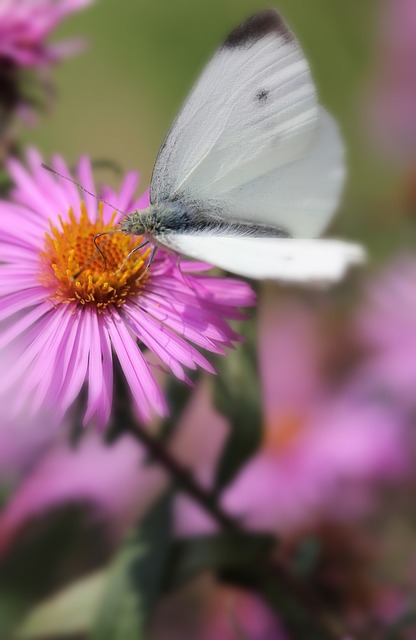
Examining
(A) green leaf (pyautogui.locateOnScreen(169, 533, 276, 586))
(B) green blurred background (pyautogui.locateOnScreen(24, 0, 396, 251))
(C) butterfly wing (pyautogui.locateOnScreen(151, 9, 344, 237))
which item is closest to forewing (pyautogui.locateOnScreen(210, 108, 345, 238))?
(C) butterfly wing (pyautogui.locateOnScreen(151, 9, 344, 237))

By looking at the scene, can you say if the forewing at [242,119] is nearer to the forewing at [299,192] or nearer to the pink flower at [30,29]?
the forewing at [299,192]

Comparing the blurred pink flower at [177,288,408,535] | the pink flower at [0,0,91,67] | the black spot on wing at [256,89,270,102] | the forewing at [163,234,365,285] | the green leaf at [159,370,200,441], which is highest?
the pink flower at [0,0,91,67]

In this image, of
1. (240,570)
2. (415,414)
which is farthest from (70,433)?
(415,414)

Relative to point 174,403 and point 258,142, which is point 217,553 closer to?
point 174,403

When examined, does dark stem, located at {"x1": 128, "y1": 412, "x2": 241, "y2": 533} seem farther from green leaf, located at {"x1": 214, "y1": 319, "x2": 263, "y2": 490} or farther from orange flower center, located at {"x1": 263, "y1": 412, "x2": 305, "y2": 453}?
orange flower center, located at {"x1": 263, "y1": 412, "x2": 305, "y2": 453}

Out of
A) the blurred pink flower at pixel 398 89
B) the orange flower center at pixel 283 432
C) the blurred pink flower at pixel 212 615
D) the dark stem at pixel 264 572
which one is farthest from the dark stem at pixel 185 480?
the blurred pink flower at pixel 398 89

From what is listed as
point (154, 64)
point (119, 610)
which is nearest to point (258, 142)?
point (119, 610)
